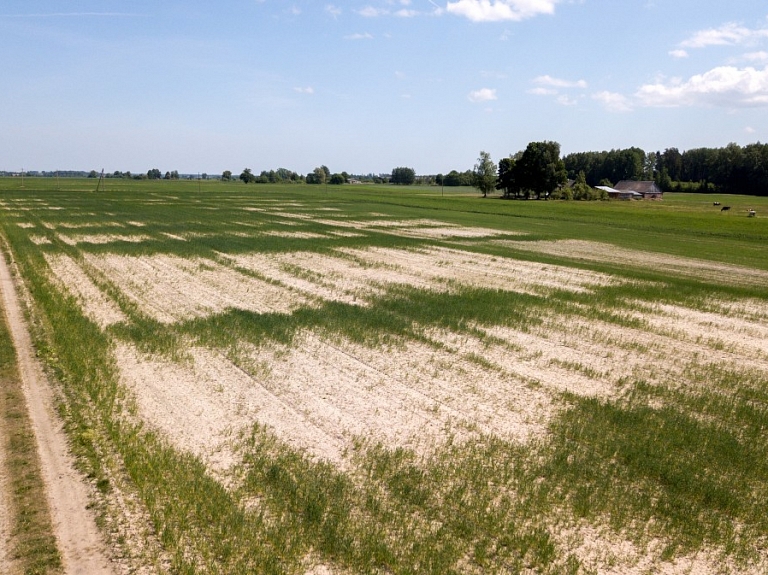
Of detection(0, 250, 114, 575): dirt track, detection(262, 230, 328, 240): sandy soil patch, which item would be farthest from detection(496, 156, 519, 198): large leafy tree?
detection(0, 250, 114, 575): dirt track

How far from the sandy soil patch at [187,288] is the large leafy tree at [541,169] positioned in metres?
87.1

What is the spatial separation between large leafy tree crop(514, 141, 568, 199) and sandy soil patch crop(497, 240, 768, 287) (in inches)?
2710

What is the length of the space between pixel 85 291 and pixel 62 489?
12.1 meters

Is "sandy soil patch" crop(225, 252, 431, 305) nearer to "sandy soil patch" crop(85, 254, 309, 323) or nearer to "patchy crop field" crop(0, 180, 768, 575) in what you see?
"patchy crop field" crop(0, 180, 768, 575)

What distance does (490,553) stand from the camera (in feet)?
20.0

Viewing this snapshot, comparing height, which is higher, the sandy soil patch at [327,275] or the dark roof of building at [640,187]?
the dark roof of building at [640,187]

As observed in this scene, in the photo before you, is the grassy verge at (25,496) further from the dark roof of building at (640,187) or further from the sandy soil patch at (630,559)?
the dark roof of building at (640,187)

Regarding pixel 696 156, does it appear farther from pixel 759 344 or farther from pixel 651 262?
pixel 759 344

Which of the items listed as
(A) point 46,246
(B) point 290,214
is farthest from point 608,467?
(B) point 290,214

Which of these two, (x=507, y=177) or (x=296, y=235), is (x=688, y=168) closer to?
(x=507, y=177)

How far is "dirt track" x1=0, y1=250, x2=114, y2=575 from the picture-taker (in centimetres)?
584

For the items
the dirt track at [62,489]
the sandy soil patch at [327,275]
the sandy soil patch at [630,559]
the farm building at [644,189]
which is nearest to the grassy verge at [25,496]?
the dirt track at [62,489]

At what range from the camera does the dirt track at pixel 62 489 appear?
5844 millimetres

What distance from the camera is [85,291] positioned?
1773 cm
